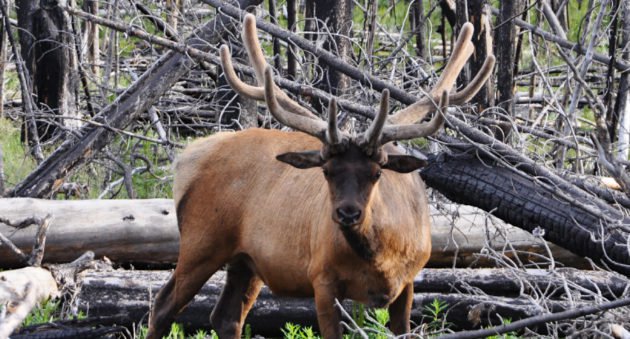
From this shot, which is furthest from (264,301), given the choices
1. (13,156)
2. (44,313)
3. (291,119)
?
(13,156)

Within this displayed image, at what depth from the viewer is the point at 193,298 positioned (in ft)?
24.1

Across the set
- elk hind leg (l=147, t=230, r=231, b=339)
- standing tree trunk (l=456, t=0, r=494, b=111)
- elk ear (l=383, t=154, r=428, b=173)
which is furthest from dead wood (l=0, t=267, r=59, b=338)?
standing tree trunk (l=456, t=0, r=494, b=111)

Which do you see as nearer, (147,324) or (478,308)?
(478,308)

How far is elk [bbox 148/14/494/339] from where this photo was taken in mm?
5852

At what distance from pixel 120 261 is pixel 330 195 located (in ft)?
10.3

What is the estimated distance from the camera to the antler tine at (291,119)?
5.97 metres

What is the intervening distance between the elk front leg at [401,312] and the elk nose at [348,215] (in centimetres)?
93

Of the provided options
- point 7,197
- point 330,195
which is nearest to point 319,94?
point 330,195

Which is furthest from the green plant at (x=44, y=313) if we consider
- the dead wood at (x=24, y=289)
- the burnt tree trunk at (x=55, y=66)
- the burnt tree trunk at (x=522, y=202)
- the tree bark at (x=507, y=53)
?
the burnt tree trunk at (x=55, y=66)

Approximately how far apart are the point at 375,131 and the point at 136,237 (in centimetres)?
327

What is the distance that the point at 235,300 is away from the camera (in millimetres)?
7289

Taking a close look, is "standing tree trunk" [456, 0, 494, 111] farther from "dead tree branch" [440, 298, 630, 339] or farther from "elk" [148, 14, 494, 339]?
"dead tree branch" [440, 298, 630, 339]

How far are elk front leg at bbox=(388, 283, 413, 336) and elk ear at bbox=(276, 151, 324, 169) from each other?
3.30 feet

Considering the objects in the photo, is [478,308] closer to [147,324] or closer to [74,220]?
[147,324]
